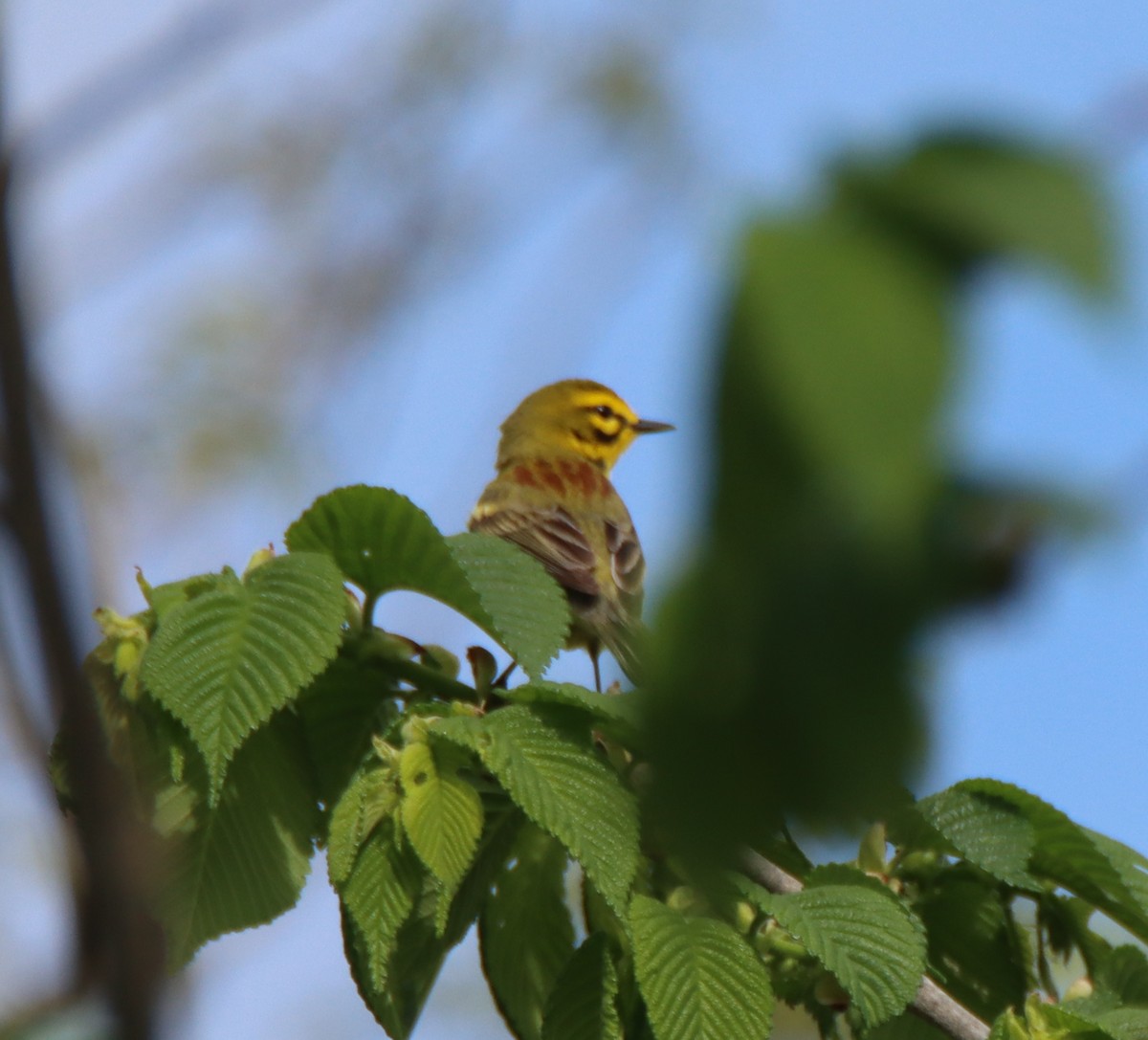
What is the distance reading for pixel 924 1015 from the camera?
2.19 m

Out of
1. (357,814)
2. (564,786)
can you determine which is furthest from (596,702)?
(357,814)

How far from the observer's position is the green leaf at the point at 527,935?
233 centimetres

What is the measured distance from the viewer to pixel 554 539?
19.6ft

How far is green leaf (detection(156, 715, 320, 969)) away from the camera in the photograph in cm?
226

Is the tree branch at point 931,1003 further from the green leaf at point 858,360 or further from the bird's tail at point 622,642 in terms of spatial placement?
the bird's tail at point 622,642

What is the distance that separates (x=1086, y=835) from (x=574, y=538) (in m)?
3.77

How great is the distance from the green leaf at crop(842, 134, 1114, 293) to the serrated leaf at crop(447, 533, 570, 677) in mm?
1482

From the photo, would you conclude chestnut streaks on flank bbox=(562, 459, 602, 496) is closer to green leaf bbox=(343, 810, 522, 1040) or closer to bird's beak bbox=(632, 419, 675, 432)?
bird's beak bbox=(632, 419, 675, 432)

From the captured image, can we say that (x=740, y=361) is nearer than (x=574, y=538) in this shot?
Yes

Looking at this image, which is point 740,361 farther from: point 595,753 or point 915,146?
point 595,753

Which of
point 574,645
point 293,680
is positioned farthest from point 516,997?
point 574,645

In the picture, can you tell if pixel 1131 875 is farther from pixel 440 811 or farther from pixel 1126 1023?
pixel 440 811

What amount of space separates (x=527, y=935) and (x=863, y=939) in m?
0.52

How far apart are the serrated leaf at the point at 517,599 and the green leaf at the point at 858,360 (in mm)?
1493
